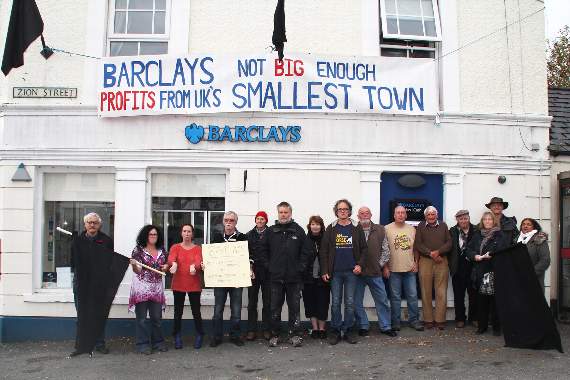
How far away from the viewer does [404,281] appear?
28.9ft

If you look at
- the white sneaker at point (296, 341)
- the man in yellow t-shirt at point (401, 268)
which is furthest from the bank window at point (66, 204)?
the man in yellow t-shirt at point (401, 268)

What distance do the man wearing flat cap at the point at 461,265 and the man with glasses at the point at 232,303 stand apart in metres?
3.15

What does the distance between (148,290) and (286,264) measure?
1.88 meters

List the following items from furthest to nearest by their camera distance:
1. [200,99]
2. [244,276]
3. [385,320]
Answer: [200,99] → [385,320] → [244,276]

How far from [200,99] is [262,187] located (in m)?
1.65

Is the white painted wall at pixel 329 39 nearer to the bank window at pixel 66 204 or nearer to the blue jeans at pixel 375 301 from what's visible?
the bank window at pixel 66 204

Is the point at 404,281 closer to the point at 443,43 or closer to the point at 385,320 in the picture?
the point at 385,320

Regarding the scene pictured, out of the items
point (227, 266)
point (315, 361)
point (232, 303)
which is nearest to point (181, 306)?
point (232, 303)

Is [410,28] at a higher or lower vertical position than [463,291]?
higher

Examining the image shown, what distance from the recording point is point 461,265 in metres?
8.85

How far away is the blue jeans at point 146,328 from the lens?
788 cm

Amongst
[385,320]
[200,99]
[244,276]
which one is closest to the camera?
[244,276]

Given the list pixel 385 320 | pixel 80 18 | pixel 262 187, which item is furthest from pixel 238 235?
pixel 80 18

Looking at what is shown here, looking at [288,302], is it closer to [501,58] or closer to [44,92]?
[44,92]
